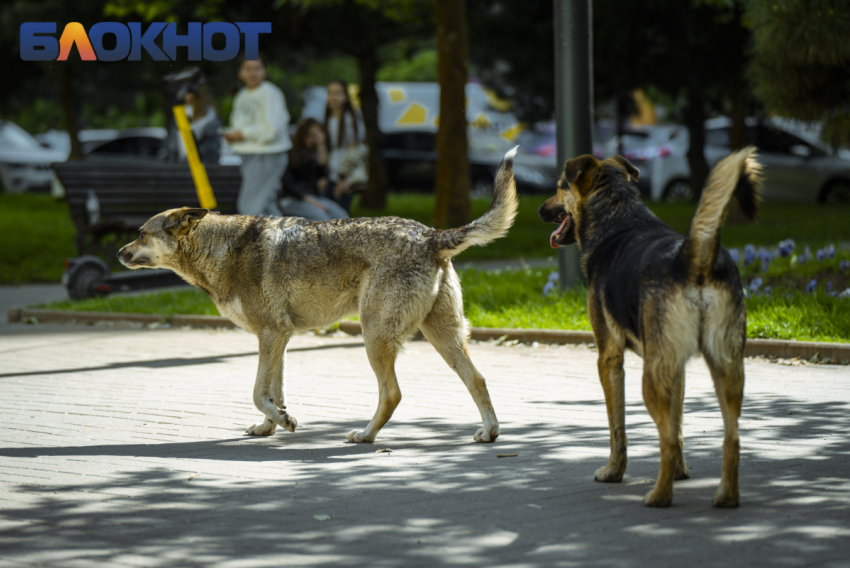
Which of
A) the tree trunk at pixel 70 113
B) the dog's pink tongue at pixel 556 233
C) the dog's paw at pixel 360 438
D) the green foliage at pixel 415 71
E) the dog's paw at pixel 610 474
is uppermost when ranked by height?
the green foliage at pixel 415 71

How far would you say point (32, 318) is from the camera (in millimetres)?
12062

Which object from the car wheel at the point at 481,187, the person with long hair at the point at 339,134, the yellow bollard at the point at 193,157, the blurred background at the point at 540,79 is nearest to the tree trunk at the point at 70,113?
the blurred background at the point at 540,79

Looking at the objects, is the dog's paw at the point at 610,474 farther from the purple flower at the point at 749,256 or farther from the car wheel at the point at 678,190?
the car wheel at the point at 678,190

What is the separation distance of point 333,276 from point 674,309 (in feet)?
8.04

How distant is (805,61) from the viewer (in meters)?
11.1

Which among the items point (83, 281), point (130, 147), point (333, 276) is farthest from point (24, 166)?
point (333, 276)

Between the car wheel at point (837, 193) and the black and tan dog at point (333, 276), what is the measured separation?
21553 mm

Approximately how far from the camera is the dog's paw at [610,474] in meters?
4.96

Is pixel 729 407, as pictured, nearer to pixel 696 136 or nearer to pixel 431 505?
pixel 431 505

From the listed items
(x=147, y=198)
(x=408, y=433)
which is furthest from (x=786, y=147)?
(x=408, y=433)

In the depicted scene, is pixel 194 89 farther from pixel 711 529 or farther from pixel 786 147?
pixel 786 147

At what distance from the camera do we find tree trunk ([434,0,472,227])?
640 inches

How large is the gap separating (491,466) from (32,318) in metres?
8.41

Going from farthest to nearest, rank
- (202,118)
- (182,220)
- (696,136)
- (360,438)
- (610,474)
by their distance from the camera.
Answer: (696,136)
(202,118)
(182,220)
(360,438)
(610,474)
